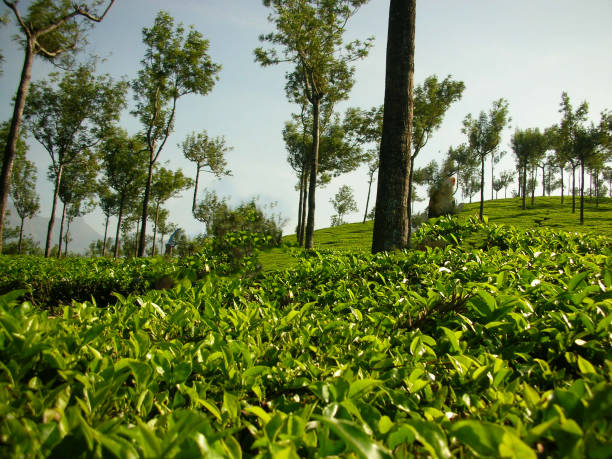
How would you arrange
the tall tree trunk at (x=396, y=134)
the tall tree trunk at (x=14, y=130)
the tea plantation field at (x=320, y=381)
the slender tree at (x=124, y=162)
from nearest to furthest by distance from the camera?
the tea plantation field at (x=320, y=381) < the tall tree trunk at (x=396, y=134) < the tall tree trunk at (x=14, y=130) < the slender tree at (x=124, y=162)

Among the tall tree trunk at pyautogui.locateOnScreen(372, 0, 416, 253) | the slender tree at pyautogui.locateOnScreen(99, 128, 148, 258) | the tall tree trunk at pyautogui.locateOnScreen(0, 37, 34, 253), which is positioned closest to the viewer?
the tall tree trunk at pyautogui.locateOnScreen(372, 0, 416, 253)

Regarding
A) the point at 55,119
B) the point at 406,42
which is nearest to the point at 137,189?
the point at 55,119

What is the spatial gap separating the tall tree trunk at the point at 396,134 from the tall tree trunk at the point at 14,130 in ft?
46.0

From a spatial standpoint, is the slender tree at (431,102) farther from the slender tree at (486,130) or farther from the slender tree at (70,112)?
the slender tree at (70,112)

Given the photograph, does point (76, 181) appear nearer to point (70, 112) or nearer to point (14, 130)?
point (70, 112)

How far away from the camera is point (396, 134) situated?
5.91 metres

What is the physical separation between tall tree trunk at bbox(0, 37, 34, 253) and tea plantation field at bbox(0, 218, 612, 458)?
14.3 meters

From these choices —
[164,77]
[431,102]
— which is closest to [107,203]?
[164,77]

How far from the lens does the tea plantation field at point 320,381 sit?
0.71 meters

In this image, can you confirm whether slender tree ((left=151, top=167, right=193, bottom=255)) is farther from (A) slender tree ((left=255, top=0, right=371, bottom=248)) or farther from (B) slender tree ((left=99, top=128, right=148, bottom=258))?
(A) slender tree ((left=255, top=0, right=371, bottom=248))

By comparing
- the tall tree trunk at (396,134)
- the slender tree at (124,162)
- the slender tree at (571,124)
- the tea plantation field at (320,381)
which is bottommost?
the tea plantation field at (320,381)

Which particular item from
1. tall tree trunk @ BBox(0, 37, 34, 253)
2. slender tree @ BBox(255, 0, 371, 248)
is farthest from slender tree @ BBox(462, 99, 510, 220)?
tall tree trunk @ BBox(0, 37, 34, 253)

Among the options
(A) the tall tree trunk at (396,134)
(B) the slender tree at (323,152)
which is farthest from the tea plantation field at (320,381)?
(B) the slender tree at (323,152)

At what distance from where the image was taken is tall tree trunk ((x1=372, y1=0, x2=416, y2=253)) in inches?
227
